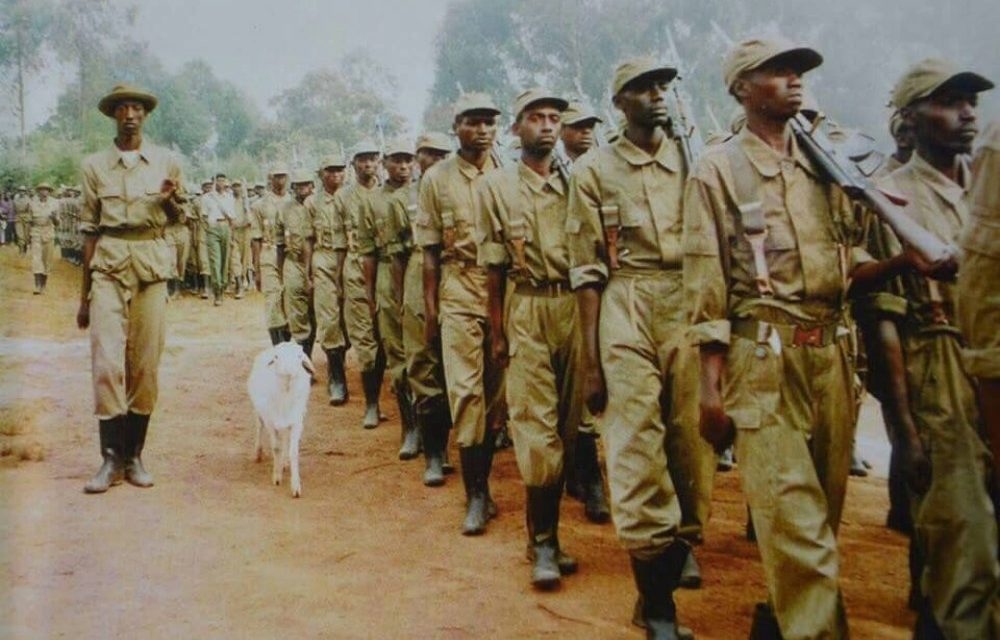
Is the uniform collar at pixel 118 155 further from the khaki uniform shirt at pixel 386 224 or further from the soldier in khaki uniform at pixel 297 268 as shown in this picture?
the soldier in khaki uniform at pixel 297 268

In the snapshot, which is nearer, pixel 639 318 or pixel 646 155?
pixel 639 318

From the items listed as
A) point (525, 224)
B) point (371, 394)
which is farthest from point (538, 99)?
point (371, 394)

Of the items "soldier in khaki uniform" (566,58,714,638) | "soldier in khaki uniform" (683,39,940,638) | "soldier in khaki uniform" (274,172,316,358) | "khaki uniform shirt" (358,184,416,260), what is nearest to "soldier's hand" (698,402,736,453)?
"soldier in khaki uniform" (683,39,940,638)

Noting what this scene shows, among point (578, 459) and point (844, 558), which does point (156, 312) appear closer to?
point (578, 459)

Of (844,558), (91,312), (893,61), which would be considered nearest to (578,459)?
(844,558)

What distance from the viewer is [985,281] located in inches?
100

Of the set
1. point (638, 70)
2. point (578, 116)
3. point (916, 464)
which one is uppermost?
point (578, 116)

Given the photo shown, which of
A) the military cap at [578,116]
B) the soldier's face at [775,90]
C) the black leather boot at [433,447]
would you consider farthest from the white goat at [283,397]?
the soldier's face at [775,90]

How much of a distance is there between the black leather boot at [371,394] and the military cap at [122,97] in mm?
3435

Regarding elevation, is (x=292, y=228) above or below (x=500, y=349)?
above

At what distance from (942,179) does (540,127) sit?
2079 mm

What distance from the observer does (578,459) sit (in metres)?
6.07

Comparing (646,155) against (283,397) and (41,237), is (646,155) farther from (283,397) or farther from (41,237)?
(41,237)

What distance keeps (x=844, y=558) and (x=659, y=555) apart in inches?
→ 65.7
